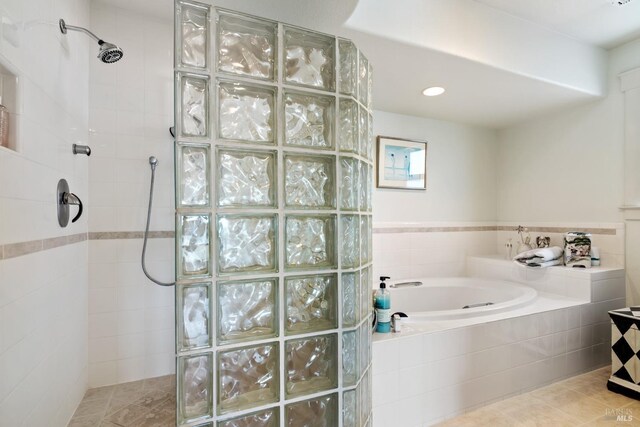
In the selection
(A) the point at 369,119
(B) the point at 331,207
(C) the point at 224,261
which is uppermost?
(A) the point at 369,119

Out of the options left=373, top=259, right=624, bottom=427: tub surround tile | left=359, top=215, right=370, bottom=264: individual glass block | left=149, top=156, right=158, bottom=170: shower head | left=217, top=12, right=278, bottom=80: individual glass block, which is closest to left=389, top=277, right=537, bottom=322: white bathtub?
left=373, top=259, right=624, bottom=427: tub surround tile

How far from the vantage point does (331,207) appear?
1.15 metres

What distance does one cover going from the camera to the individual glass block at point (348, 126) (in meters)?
1.17

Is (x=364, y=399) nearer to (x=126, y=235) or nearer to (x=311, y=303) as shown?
(x=311, y=303)

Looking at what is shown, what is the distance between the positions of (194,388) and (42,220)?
39.0 inches

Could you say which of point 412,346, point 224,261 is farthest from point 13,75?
point 412,346

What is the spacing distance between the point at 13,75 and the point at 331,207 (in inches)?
47.9

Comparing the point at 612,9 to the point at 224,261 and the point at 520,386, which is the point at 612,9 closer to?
the point at 520,386

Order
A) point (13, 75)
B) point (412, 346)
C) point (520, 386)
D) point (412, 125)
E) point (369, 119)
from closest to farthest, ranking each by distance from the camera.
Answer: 1. point (13, 75)
2. point (369, 119)
3. point (412, 346)
4. point (520, 386)
5. point (412, 125)

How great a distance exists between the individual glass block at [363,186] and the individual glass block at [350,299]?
10.9 inches

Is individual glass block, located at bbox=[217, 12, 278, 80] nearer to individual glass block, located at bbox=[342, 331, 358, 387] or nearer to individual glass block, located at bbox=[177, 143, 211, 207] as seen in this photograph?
individual glass block, located at bbox=[177, 143, 211, 207]

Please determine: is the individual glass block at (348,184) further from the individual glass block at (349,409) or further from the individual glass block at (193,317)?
the individual glass block at (349,409)

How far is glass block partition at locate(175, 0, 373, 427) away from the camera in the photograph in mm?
950

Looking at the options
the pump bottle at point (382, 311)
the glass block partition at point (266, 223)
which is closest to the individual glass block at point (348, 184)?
the glass block partition at point (266, 223)
